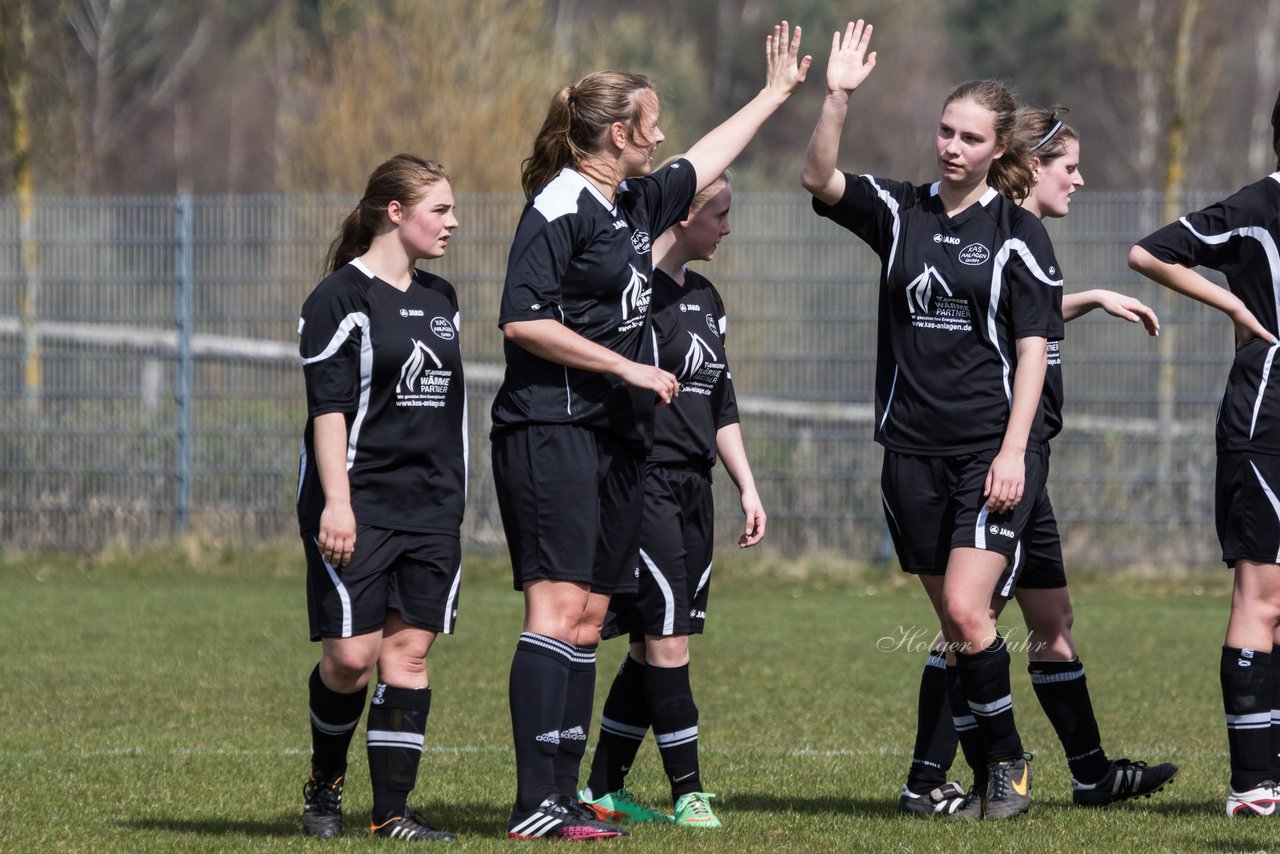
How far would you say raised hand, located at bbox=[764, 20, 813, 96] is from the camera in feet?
18.2

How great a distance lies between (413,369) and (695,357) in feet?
3.71

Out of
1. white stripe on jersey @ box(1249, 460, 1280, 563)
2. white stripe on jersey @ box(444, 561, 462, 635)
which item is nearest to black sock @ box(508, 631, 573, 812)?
white stripe on jersey @ box(444, 561, 462, 635)

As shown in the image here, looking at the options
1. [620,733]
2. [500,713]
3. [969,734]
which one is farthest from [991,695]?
[500,713]

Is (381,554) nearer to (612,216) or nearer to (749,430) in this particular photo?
(612,216)

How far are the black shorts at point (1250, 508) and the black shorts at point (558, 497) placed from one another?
79.5 inches

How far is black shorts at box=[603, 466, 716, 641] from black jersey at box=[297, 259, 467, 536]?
0.74m

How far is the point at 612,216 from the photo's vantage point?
17.3 feet

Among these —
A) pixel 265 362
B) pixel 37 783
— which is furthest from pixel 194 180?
pixel 37 783

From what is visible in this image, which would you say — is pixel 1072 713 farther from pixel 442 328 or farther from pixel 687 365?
pixel 442 328

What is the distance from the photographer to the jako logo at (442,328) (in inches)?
216

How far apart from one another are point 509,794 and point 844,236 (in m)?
8.85

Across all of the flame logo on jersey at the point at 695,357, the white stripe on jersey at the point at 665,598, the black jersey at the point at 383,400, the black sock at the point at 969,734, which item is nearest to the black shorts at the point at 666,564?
the white stripe on jersey at the point at 665,598

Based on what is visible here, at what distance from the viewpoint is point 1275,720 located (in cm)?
599

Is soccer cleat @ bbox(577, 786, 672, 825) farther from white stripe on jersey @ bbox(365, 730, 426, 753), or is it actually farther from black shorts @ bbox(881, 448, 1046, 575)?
black shorts @ bbox(881, 448, 1046, 575)
